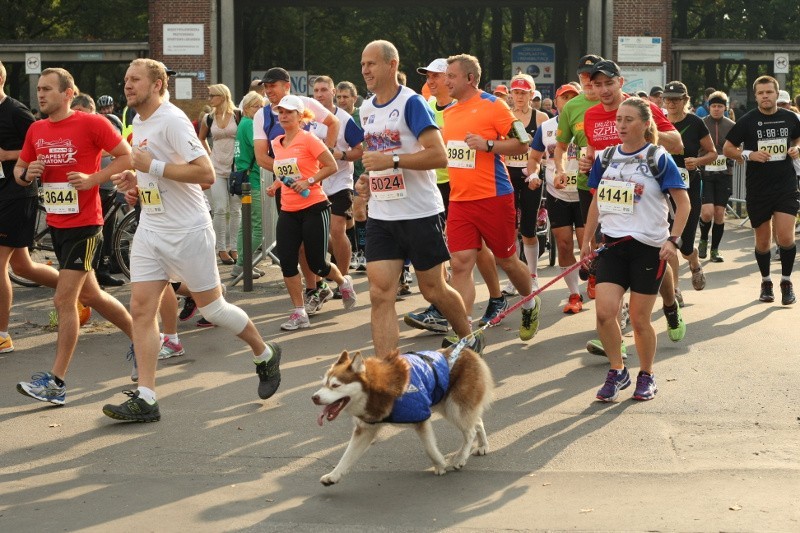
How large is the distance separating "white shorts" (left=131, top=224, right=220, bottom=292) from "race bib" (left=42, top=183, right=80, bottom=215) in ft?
3.14

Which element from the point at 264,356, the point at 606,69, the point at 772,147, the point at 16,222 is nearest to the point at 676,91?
the point at 772,147

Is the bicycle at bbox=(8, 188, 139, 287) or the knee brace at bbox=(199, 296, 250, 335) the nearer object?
the knee brace at bbox=(199, 296, 250, 335)

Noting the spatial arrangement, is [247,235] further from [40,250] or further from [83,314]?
[40,250]

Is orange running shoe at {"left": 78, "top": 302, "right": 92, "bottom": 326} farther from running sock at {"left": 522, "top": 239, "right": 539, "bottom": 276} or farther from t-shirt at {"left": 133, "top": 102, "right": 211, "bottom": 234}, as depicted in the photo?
running sock at {"left": 522, "top": 239, "right": 539, "bottom": 276}

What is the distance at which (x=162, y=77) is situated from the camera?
24.3 feet

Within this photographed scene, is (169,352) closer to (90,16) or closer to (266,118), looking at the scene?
(266,118)

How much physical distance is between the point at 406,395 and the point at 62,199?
3.42m

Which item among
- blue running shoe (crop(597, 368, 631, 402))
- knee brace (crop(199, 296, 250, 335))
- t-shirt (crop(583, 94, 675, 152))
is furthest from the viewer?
t-shirt (crop(583, 94, 675, 152))

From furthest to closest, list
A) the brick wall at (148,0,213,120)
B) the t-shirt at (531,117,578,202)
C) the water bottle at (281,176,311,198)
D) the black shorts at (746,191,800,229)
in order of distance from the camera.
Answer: the brick wall at (148,0,213,120), the black shorts at (746,191,800,229), the t-shirt at (531,117,578,202), the water bottle at (281,176,311,198)

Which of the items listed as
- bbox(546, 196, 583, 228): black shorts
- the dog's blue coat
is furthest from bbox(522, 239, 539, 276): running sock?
the dog's blue coat

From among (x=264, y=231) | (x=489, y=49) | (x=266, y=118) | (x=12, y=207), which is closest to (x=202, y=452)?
(x=12, y=207)

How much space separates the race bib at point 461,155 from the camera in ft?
30.7

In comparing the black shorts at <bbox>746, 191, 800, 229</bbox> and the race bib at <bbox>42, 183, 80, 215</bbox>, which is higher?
the race bib at <bbox>42, 183, 80, 215</bbox>

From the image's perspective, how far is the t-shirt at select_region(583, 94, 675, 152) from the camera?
9.40m
